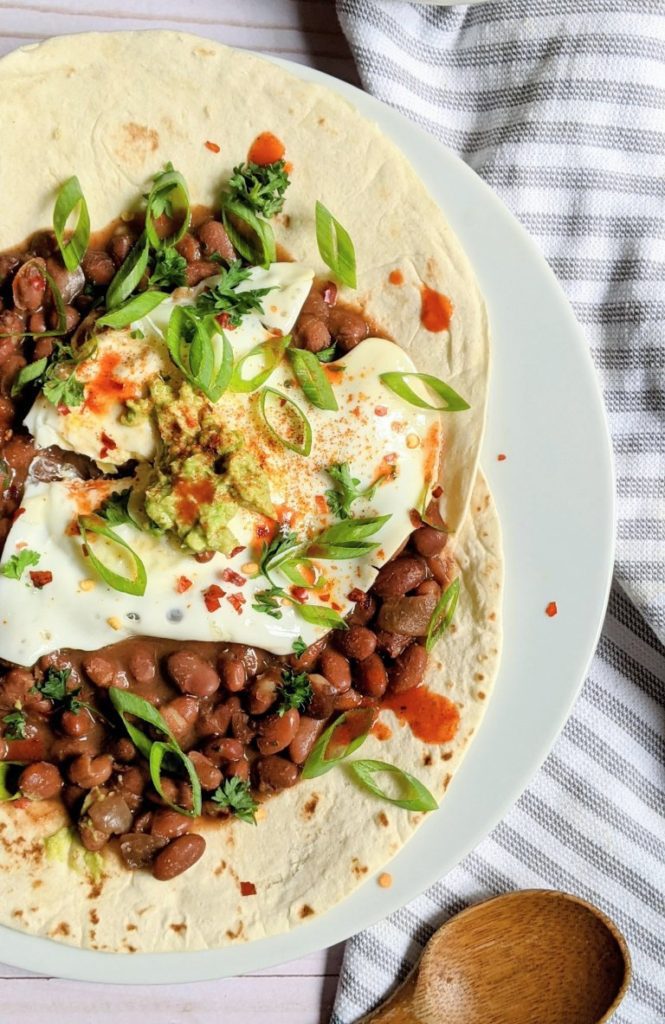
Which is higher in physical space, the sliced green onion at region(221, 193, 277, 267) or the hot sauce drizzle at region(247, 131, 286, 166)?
the hot sauce drizzle at region(247, 131, 286, 166)

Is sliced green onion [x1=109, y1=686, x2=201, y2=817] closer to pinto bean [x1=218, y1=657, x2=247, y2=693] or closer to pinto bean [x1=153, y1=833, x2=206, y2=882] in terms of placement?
pinto bean [x1=153, y1=833, x2=206, y2=882]

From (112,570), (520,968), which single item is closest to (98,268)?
(112,570)

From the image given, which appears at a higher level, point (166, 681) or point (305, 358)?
point (305, 358)

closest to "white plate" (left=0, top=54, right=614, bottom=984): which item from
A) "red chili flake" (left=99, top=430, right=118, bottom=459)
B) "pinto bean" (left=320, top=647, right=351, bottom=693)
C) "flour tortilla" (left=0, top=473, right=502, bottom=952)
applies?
"flour tortilla" (left=0, top=473, right=502, bottom=952)

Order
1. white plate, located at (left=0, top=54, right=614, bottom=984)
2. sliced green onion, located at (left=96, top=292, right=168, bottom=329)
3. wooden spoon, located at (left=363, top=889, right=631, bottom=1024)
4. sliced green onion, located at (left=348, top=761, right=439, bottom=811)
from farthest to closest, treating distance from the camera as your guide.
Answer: wooden spoon, located at (left=363, top=889, right=631, bottom=1024), white plate, located at (left=0, top=54, right=614, bottom=984), sliced green onion, located at (left=348, top=761, right=439, bottom=811), sliced green onion, located at (left=96, top=292, right=168, bottom=329)

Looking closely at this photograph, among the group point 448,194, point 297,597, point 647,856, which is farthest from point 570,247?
point 647,856

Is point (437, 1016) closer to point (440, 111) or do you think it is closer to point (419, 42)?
point (440, 111)

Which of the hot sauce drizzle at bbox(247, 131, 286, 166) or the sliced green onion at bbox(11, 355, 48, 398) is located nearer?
the sliced green onion at bbox(11, 355, 48, 398)
